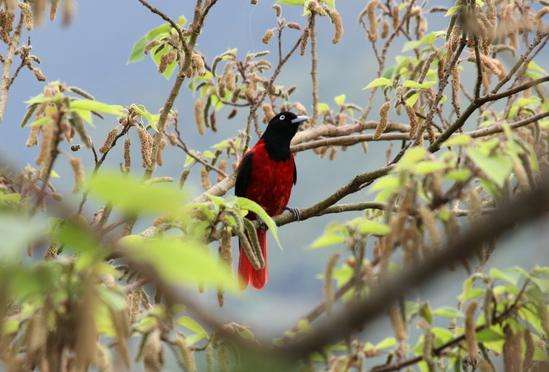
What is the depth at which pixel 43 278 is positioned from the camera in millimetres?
743

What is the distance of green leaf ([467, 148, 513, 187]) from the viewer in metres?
1.19

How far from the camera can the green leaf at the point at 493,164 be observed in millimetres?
1186

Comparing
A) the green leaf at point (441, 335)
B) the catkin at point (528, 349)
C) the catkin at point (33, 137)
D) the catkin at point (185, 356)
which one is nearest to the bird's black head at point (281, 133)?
the catkin at point (33, 137)

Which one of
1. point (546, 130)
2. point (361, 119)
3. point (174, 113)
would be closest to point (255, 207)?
point (546, 130)

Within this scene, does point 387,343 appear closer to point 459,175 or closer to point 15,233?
point 459,175

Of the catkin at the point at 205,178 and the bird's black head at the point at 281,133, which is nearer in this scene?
the catkin at the point at 205,178

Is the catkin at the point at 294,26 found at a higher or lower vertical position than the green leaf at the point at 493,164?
higher

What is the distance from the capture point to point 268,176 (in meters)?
4.62

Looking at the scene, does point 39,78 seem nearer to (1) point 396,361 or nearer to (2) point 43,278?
(1) point 396,361

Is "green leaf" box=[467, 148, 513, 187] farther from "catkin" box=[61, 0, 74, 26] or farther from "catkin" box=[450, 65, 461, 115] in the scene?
"catkin" box=[450, 65, 461, 115]

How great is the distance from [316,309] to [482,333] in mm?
430

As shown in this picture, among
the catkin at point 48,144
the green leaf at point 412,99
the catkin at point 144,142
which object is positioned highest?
the green leaf at point 412,99

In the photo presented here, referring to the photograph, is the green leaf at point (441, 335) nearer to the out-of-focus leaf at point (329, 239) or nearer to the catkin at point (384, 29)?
the out-of-focus leaf at point (329, 239)

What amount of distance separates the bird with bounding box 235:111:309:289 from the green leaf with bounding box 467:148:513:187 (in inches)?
119
